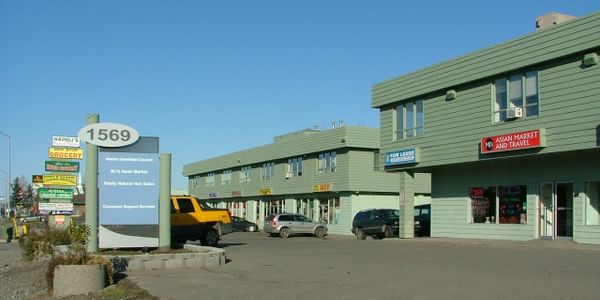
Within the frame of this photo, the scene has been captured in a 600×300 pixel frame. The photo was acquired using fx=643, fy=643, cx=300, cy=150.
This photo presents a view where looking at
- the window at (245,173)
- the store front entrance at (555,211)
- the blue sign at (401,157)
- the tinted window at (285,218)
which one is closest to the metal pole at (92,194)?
the store front entrance at (555,211)

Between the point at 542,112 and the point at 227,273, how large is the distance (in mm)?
13959

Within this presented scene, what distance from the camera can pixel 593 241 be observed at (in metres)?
22.0

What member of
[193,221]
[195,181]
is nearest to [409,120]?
[193,221]

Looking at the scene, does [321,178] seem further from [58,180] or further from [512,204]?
[512,204]

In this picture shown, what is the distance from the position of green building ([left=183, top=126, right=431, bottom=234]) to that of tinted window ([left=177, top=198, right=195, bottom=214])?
18.5 m

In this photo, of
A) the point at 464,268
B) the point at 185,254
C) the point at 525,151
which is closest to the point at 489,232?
the point at 525,151

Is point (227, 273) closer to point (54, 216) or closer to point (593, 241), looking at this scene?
point (593, 241)

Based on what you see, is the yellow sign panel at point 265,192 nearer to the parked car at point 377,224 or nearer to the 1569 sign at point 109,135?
the parked car at point 377,224

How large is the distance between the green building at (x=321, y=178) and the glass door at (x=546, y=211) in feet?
57.8

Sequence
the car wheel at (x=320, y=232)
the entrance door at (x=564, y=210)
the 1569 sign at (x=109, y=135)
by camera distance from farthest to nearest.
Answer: the car wheel at (x=320, y=232), the entrance door at (x=564, y=210), the 1569 sign at (x=109, y=135)

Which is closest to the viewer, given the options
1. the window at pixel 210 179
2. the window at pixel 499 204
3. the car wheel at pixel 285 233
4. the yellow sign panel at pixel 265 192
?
the window at pixel 499 204

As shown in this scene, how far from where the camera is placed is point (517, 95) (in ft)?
79.1

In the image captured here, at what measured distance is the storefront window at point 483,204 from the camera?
2694 cm

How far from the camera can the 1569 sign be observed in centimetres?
1559
